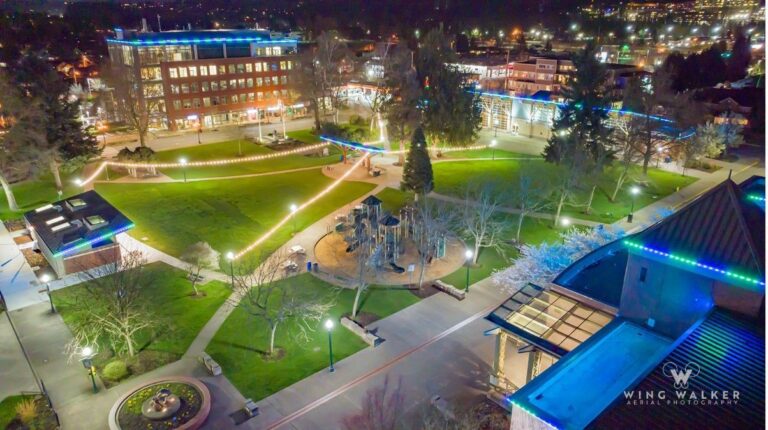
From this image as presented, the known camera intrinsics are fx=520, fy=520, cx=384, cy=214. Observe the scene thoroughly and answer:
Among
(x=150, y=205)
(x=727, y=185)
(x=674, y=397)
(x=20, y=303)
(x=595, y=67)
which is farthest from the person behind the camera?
(x=595, y=67)

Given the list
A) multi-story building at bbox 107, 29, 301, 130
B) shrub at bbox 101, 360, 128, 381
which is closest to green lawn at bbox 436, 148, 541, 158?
multi-story building at bbox 107, 29, 301, 130

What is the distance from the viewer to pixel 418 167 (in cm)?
4684

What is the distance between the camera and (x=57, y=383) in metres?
25.1

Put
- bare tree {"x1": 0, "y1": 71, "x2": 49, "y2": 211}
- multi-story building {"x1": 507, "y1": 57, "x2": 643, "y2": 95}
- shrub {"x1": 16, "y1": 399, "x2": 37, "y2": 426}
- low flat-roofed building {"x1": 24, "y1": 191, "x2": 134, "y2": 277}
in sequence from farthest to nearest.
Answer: multi-story building {"x1": 507, "y1": 57, "x2": 643, "y2": 95} → bare tree {"x1": 0, "y1": 71, "x2": 49, "y2": 211} → low flat-roofed building {"x1": 24, "y1": 191, "x2": 134, "y2": 277} → shrub {"x1": 16, "y1": 399, "x2": 37, "y2": 426}

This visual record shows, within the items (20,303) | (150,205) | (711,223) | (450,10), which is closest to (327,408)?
(711,223)

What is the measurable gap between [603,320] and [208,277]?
24467mm

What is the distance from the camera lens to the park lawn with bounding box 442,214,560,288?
35062 mm

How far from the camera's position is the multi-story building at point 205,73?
73.0 meters

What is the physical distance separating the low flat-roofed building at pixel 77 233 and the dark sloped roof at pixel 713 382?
32.2m

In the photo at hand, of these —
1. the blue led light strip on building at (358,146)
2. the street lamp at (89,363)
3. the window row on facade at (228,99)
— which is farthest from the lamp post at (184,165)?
the street lamp at (89,363)

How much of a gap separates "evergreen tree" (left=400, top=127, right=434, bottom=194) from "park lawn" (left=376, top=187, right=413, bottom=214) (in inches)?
79.0

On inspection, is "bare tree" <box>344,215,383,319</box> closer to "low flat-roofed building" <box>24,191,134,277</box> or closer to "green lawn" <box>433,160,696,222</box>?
"low flat-roofed building" <box>24,191,134,277</box>

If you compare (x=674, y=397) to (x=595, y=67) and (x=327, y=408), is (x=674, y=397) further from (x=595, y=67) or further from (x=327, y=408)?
(x=595, y=67)

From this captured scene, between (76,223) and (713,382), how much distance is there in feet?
125
